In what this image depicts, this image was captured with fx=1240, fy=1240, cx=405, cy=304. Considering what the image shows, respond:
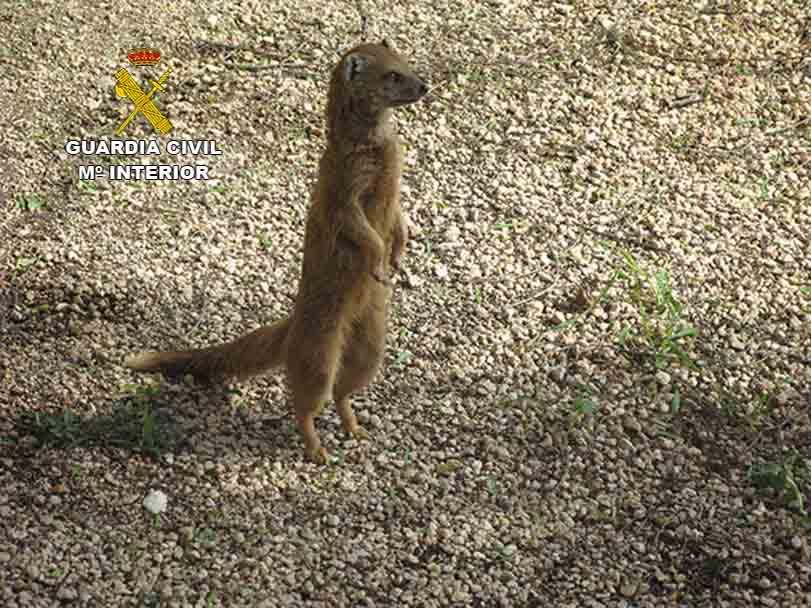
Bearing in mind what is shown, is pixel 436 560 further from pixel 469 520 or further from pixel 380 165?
pixel 380 165

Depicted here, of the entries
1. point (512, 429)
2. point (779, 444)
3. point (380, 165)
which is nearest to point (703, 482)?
point (779, 444)

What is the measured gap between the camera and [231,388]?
189 inches

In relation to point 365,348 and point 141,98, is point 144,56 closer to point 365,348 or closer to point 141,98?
point 141,98

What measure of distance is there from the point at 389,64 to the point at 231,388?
1485mm

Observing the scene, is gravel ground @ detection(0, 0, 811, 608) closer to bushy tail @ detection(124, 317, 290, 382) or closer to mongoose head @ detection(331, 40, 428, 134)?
bushy tail @ detection(124, 317, 290, 382)

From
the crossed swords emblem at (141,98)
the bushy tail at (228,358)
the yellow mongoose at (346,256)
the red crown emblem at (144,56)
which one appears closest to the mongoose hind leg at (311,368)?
the yellow mongoose at (346,256)

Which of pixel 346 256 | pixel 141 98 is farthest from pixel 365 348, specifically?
pixel 141 98

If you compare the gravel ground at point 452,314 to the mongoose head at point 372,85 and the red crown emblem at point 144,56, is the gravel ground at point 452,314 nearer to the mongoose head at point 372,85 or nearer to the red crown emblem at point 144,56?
the red crown emblem at point 144,56

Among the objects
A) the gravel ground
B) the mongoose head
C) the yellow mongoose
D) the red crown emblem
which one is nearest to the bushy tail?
the yellow mongoose

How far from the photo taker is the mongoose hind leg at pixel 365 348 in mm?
4363

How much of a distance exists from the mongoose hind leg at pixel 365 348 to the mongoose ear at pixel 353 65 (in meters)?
0.77

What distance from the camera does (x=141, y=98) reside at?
615 cm

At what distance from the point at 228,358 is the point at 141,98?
2110mm

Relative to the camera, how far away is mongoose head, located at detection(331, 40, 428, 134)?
13.1 feet
